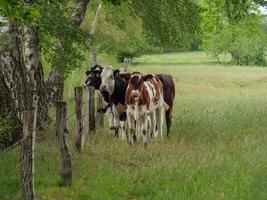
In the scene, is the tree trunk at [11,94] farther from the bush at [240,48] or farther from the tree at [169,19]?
the bush at [240,48]

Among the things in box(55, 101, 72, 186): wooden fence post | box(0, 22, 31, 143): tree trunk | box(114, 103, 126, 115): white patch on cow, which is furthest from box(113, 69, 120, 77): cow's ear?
box(55, 101, 72, 186): wooden fence post

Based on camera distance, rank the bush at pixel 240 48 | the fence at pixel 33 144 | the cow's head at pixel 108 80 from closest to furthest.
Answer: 1. the fence at pixel 33 144
2. the cow's head at pixel 108 80
3. the bush at pixel 240 48

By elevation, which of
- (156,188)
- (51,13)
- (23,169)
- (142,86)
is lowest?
(156,188)

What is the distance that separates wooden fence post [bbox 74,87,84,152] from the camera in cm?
1120

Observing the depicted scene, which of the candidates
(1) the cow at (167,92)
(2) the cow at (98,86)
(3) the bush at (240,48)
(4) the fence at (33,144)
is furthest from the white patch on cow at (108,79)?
(3) the bush at (240,48)

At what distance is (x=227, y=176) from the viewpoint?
964cm

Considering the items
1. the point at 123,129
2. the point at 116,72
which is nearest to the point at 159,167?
the point at 123,129

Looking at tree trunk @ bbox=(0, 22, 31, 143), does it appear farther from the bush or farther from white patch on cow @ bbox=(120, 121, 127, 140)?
the bush

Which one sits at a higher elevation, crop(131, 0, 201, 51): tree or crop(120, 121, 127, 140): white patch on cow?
crop(131, 0, 201, 51): tree

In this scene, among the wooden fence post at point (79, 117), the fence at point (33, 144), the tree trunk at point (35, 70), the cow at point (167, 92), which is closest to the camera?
the fence at point (33, 144)

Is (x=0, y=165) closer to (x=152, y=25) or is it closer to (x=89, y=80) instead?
(x=89, y=80)

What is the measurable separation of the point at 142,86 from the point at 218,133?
120 inches

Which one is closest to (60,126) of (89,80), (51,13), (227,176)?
(51,13)

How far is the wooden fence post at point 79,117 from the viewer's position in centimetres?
1120
